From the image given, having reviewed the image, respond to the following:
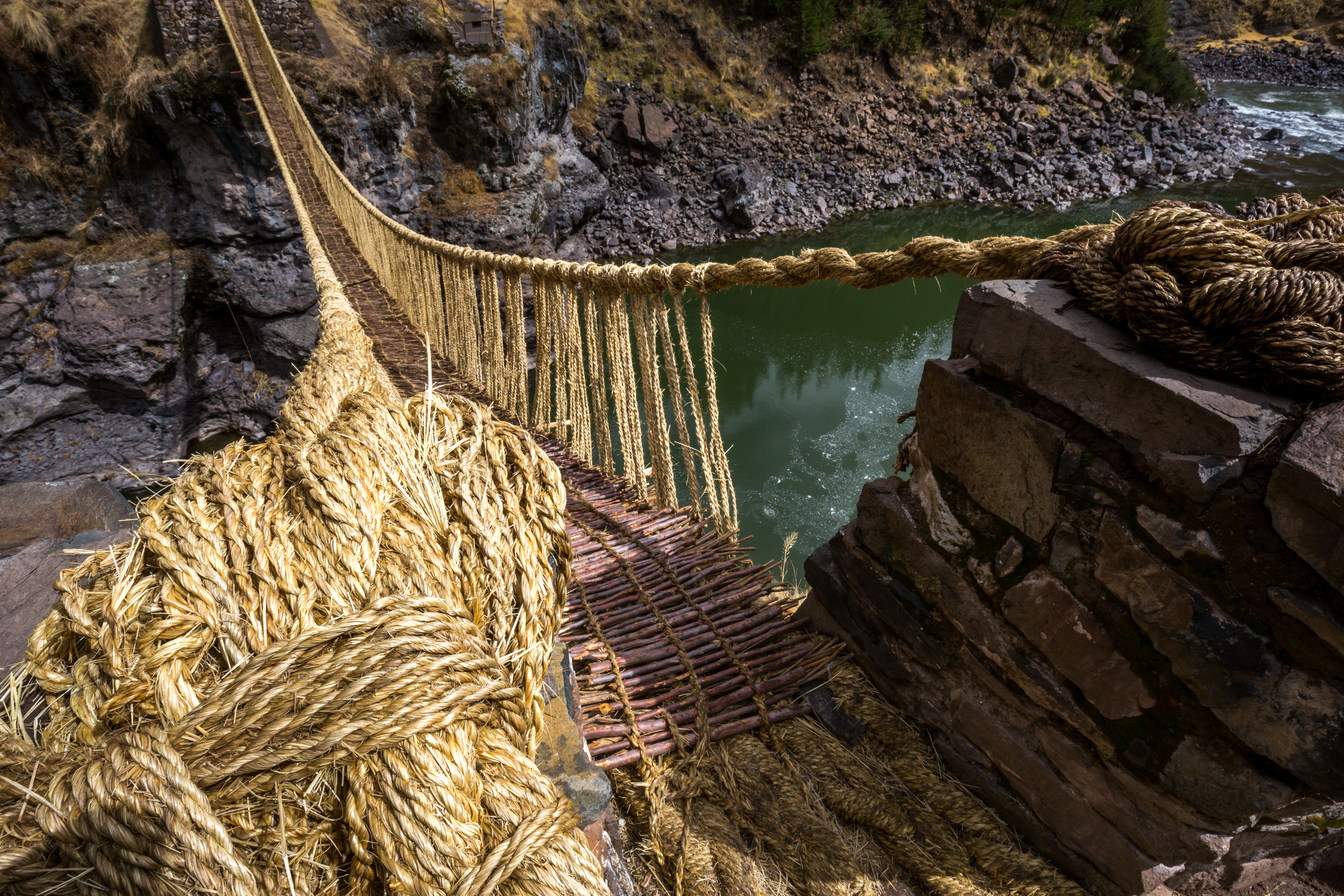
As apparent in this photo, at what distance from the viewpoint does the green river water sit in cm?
634

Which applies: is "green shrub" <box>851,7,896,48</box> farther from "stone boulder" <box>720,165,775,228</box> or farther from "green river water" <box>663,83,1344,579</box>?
"stone boulder" <box>720,165,775,228</box>

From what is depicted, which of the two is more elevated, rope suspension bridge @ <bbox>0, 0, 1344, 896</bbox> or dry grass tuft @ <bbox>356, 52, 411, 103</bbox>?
dry grass tuft @ <bbox>356, 52, 411, 103</bbox>

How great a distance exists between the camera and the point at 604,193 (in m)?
11.9

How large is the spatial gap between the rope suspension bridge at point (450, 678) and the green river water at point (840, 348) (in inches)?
43.8

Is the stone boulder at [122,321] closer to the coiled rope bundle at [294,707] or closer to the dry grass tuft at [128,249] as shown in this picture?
the dry grass tuft at [128,249]

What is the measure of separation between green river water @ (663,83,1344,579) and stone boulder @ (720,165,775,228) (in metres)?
0.60

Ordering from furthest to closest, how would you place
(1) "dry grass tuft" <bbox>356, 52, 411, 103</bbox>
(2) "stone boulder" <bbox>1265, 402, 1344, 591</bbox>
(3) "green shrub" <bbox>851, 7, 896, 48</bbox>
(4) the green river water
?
(3) "green shrub" <bbox>851, 7, 896, 48</bbox>, (1) "dry grass tuft" <bbox>356, 52, 411, 103</bbox>, (4) the green river water, (2) "stone boulder" <bbox>1265, 402, 1344, 591</bbox>

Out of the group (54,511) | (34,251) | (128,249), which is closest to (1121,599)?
(54,511)

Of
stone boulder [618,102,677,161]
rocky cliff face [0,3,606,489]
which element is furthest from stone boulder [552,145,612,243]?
rocky cliff face [0,3,606,489]

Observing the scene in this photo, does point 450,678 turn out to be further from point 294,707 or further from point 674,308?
point 674,308

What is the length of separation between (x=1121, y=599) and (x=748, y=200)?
13210mm

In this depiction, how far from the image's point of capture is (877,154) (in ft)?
50.1

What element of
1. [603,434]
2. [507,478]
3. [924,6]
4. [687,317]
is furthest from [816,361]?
[924,6]

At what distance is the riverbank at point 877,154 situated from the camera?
13.1m
